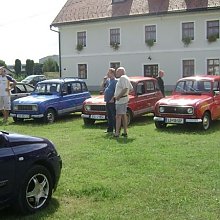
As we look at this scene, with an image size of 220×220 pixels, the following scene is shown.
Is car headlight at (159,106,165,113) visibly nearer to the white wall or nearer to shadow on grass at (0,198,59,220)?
shadow on grass at (0,198,59,220)

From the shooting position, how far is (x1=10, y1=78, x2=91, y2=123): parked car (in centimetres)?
1485

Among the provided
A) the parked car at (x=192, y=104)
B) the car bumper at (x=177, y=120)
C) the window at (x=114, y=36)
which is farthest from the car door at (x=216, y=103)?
the window at (x=114, y=36)

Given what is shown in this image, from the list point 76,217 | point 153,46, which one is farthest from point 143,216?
point 153,46

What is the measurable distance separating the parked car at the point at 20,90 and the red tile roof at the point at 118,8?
19.7 m

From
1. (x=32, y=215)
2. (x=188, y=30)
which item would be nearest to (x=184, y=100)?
(x=32, y=215)

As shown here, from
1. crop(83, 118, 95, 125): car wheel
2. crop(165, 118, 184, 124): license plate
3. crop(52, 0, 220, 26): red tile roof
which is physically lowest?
crop(83, 118, 95, 125): car wheel

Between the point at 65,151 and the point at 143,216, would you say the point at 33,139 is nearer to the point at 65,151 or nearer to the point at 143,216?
Answer: the point at 143,216

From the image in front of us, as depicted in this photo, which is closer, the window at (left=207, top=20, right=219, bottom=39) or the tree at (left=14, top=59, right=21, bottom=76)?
the window at (left=207, top=20, right=219, bottom=39)

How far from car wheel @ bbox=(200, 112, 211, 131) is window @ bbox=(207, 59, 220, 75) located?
21.9m

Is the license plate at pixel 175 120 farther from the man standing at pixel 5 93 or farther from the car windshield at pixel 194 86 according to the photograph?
the man standing at pixel 5 93

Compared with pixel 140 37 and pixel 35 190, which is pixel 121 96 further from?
pixel 140 37

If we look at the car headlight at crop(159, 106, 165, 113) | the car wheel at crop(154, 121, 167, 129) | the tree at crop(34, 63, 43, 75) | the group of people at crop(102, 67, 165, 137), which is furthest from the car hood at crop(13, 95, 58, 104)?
the tree at crop(34, 63, 43, 75)

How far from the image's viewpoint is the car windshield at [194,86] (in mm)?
13227

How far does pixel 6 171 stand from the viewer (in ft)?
16.4
